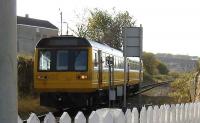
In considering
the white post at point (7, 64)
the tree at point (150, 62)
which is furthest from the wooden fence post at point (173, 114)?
the tree at point (150, 62)

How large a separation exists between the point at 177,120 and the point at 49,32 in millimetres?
80968

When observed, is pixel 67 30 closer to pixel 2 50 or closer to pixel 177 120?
pixel 177 120

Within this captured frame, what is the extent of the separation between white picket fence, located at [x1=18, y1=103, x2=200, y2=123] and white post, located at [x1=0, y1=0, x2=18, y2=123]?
102 centimetres

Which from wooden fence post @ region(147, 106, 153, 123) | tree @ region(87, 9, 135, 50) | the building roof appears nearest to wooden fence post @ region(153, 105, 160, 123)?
wooden fence post @ region(147, 106, 153, 123)

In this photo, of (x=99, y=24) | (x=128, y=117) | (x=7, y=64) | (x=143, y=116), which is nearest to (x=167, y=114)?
(x=143, y=116)

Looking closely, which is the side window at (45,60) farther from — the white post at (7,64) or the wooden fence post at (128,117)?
the white post at (7,64)

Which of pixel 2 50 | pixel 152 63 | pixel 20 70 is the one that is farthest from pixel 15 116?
pixel 152 63

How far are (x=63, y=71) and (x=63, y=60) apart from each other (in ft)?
1.47

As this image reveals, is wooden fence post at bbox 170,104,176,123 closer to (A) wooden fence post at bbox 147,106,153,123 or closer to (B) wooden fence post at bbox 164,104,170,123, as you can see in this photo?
(B) wooden fence post at bbox 164,104,170,123

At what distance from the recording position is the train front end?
2114cm

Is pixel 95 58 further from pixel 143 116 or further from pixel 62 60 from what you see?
pixel 143 116

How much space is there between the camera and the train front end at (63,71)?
21.1 m

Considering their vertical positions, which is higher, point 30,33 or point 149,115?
point 30,33

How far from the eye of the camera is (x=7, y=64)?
3648 millimetres
